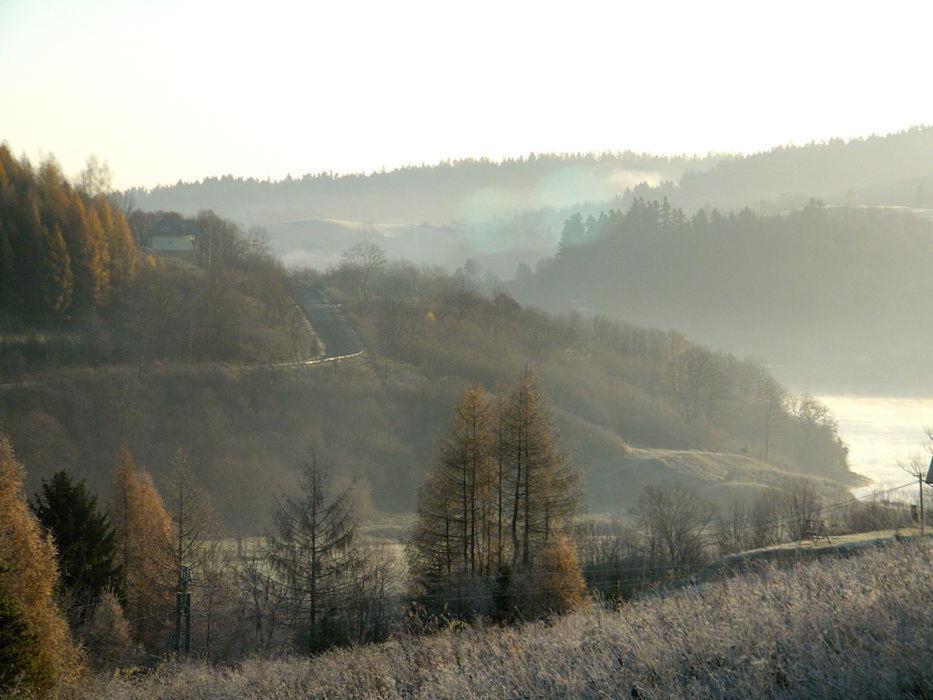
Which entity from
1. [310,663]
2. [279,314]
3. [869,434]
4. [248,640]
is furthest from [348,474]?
[869,434]

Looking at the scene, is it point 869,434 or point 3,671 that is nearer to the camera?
point 3,671

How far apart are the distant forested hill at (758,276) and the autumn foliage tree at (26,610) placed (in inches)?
5378

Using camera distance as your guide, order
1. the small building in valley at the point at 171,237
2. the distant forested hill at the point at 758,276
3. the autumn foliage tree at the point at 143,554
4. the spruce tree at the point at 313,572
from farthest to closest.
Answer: the distant forested hill at the point at 758,276 < the small building in valley at the point at 171,237 < the autumn foliage tree at the point at 143,554 < the spruce tree at the point at 313,572

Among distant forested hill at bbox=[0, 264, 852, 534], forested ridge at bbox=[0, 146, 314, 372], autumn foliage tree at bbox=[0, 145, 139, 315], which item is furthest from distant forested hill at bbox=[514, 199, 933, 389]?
autumn foliage tree at bbox=[0, 145, 139, 315]

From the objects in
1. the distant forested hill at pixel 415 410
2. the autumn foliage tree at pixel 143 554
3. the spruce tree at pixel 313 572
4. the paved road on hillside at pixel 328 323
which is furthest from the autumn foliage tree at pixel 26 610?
the paved road on hillside at pixel 328 323

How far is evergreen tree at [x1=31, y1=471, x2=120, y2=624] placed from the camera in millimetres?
23906

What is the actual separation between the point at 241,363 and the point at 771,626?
177ft

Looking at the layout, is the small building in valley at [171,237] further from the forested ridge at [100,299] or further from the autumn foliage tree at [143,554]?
the autumn foliage tree at [143,554]

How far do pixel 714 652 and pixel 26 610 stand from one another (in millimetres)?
12139

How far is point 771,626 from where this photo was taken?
8750mm

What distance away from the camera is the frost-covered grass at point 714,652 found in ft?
24.2

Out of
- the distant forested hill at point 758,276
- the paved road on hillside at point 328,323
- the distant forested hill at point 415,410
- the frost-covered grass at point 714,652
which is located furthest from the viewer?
the distant forested hill at point 758,276

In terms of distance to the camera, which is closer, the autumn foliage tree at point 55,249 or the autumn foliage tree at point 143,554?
the autumn foliage tree at point 143,554

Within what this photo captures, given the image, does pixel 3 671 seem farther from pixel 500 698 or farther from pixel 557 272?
pixel 557 272
